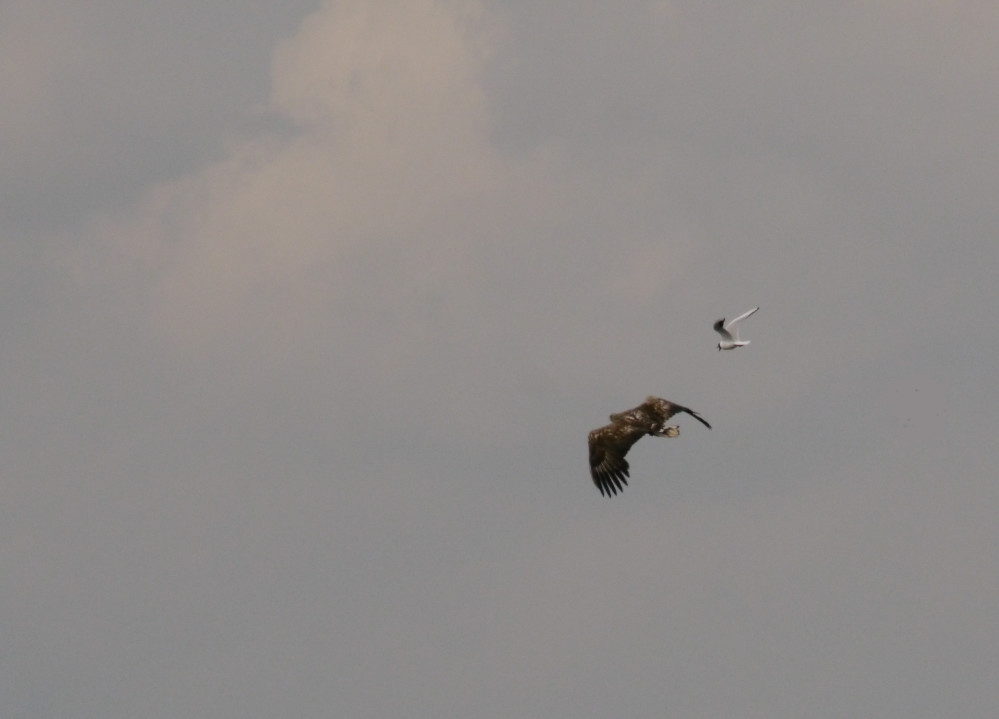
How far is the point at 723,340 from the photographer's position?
50.0 metres

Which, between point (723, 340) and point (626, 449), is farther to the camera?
point (626, 449)

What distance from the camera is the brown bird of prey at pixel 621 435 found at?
172ft

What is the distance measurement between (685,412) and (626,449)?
3.09 metres

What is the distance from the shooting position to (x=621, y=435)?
53.3 m

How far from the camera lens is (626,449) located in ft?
176

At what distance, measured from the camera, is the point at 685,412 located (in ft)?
169

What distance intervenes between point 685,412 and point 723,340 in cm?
278

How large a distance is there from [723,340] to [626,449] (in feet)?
18.7

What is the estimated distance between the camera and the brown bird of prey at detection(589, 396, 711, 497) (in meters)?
52.3
